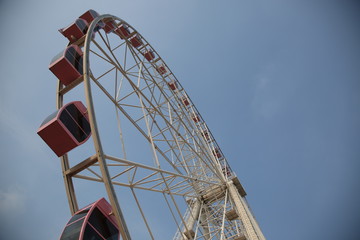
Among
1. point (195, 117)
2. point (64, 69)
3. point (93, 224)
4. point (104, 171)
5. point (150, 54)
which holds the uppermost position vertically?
point (64, 69)

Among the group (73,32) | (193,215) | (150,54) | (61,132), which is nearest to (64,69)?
(73,32)

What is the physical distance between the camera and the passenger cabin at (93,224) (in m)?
4.53

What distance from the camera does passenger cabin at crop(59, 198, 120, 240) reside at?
4531 millimetres

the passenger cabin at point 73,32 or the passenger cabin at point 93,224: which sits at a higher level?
the passenger cabin at point 73,32

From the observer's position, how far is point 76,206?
215 inches

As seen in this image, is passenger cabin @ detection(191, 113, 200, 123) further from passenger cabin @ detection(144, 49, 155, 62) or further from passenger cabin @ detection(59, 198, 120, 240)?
passenger cabin @ detection(59, 198, 120, 240)

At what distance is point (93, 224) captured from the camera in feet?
15.7

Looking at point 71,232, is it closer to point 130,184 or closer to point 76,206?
point 76,206

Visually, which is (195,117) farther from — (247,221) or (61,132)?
(61,132)

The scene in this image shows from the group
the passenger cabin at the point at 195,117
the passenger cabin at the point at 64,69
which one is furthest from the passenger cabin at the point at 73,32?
the passenger cabin at the point at 195,117

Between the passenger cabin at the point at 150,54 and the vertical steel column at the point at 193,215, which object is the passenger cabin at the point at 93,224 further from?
the passenger cabin at the point at 150,54

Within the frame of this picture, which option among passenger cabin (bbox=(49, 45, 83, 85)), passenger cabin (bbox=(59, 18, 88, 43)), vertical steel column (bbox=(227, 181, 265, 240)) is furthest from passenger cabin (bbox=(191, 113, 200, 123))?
passenger cabin (bbox=(49, 45, 83, 85))

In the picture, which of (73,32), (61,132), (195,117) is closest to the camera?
(61,132)

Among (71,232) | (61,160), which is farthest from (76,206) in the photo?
(61,160)
